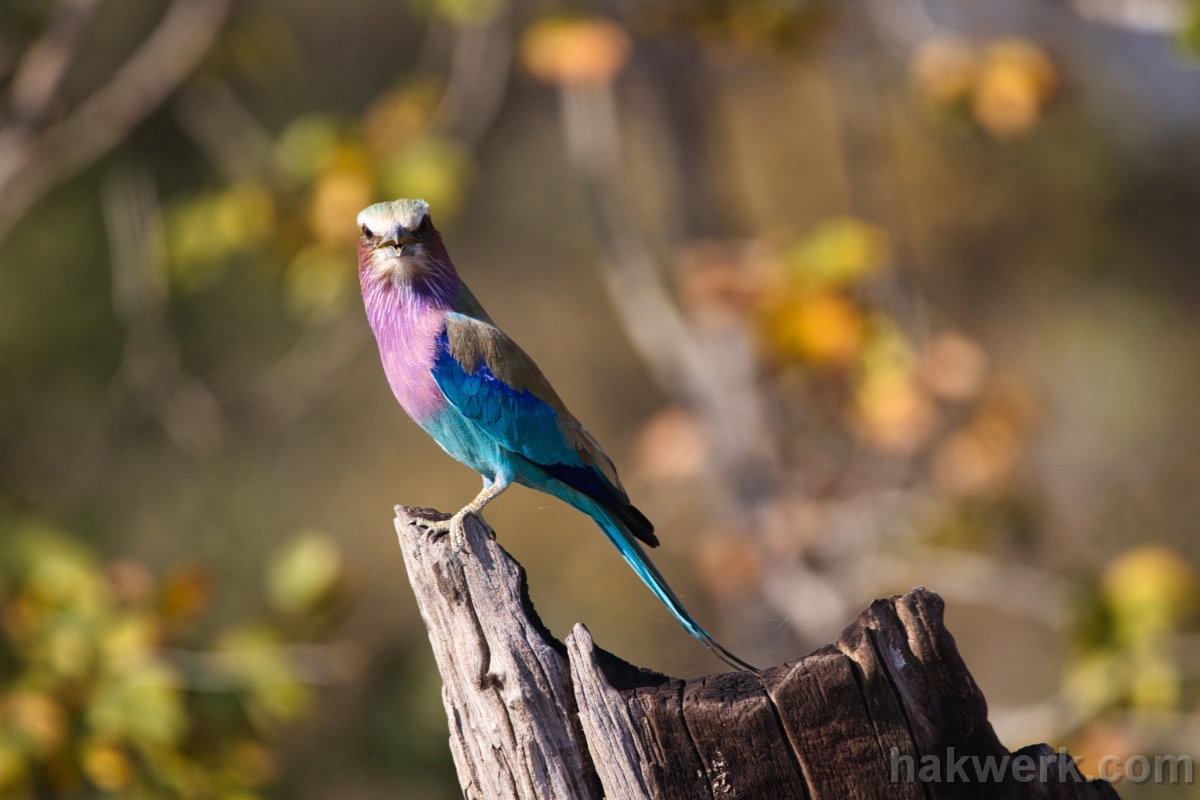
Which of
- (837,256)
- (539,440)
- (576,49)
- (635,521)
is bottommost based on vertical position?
(635,521)

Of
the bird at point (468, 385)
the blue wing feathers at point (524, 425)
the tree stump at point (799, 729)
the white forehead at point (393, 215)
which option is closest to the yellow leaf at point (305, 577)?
the bird at point (468, 385)

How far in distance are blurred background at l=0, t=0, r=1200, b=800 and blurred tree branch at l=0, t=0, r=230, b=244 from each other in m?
0.03

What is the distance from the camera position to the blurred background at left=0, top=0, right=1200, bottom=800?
442 centimetres

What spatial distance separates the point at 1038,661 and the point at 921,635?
313 inches

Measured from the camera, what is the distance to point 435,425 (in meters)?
2.67

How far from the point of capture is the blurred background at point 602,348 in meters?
4.42

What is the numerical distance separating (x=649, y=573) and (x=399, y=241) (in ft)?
2.97

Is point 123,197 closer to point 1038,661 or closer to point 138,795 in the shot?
point 138,795

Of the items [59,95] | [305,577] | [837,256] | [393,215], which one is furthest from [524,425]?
[59,95]

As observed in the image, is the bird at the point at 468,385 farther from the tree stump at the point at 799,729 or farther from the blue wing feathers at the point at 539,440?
the tree stump at the point at 799,729

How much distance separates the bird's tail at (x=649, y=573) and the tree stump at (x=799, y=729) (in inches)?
8.0

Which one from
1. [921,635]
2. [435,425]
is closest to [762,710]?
[921,635]

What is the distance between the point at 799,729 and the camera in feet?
6.01

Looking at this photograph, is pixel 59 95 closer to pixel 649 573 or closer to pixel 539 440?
pixel 539 440
